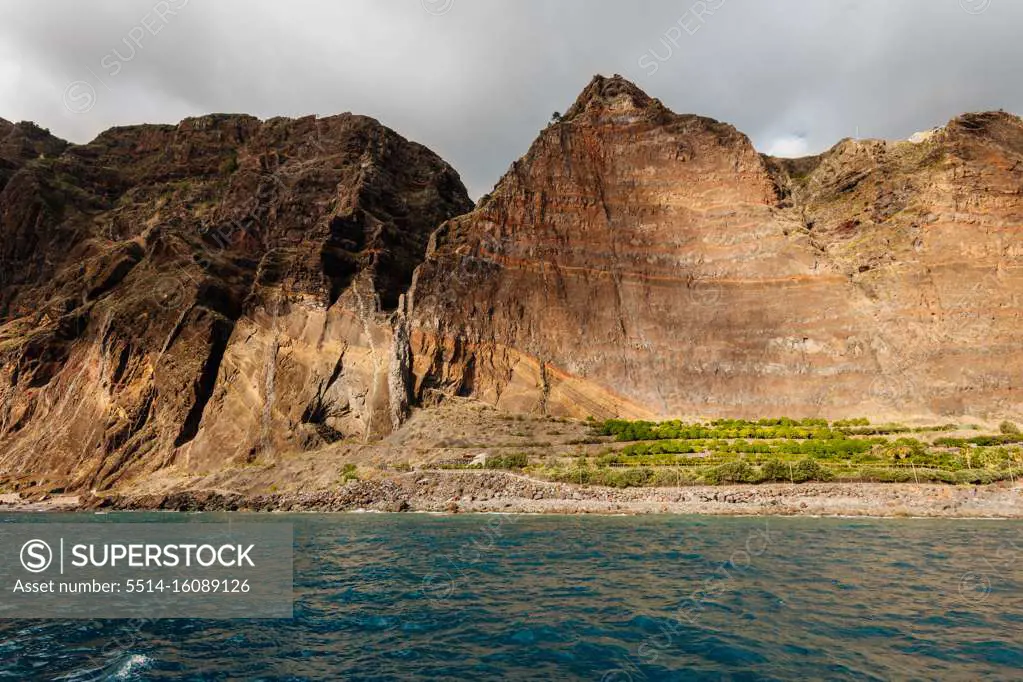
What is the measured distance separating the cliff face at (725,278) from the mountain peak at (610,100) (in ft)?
2.57

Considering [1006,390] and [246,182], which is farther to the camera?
[246,182]

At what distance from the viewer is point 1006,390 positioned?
59938 mm

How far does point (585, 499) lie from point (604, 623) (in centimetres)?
3206

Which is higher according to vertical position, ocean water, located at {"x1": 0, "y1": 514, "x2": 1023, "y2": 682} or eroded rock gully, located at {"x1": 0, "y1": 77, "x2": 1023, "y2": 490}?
eroded rock gully, located at {"x1": 0, "y1": 77, "x2": 1023, "y2": 490}

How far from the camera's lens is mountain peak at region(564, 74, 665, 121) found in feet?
289

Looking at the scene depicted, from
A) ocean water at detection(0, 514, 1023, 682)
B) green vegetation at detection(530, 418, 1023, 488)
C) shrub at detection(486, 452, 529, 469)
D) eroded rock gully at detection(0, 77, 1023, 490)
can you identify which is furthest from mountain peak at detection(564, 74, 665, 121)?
ocean water at detection(0, 514, 1023, 682)

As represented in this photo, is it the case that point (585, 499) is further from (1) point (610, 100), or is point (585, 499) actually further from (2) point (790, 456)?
(1) point (610, 100)

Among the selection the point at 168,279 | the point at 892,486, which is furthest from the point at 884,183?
the point at 168,279

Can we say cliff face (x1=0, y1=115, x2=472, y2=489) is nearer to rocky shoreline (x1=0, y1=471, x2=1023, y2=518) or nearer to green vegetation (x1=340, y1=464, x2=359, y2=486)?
green vegetation (x1=340, y1=464, x2=359, y2=486)

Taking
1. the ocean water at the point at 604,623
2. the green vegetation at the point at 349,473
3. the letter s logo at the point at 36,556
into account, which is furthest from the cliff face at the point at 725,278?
the ocean water at the point at 604,623

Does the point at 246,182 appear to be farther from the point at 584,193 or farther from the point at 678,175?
the point at 678,175

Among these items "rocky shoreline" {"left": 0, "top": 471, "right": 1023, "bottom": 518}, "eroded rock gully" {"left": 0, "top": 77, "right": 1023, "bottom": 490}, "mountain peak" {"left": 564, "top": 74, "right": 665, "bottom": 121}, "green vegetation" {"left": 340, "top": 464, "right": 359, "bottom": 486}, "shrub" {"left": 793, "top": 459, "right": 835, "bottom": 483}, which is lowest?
"rocky shoreline" {"left": 0, "top": 471, "right": 1023, "bottom": 518}

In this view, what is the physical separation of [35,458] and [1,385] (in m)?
15.5

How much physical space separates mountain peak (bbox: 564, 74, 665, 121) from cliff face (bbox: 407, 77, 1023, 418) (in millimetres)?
782
